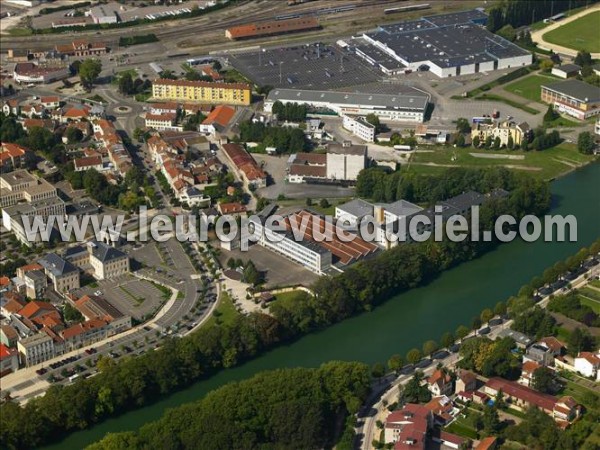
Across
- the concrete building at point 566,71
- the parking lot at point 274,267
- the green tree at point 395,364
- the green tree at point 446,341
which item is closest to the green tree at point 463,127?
the concrete building at point 566,71

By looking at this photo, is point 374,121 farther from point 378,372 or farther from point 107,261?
point 378,372

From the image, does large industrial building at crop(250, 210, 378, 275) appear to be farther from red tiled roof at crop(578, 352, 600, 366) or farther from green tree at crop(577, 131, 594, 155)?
green tree at crop(577, 131, 594, 155)

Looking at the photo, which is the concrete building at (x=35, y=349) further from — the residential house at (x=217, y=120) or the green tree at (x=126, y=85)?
the green tree at (x=126, y=85)

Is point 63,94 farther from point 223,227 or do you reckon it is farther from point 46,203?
point 223,227

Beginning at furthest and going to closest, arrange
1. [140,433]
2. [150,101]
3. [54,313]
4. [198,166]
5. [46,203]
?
[150,101] → [198,166] → [46,203] → [54,313] → [140,433]

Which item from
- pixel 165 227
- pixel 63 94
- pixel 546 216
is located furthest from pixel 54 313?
pixel 63 94
